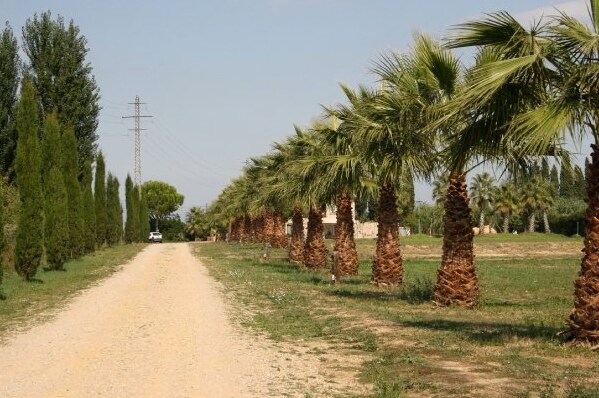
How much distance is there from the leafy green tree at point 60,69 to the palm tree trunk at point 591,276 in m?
38.1

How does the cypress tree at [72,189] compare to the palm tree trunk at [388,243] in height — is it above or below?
above

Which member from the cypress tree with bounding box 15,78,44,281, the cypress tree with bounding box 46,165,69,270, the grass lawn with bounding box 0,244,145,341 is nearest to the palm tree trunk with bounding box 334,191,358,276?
the grass lawn with bounding box 0,244,145,341

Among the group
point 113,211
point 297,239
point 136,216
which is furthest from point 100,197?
point 136,216

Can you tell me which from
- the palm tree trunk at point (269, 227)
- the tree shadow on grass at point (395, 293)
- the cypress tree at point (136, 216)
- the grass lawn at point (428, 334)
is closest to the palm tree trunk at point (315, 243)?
the grass lawn at point (428, 334)

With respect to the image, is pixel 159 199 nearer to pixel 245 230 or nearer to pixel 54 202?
pixel 245 230

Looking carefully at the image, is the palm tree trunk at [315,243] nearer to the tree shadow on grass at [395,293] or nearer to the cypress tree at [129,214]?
the tree shadow on grass at [395,293]

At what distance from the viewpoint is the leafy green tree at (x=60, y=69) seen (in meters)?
45.5

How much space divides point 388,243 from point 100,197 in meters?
34.3

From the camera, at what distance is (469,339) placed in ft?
39.9

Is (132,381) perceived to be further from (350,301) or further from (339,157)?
(339,157)

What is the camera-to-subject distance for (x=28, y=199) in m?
26.5

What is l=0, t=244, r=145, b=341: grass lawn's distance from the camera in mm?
16188

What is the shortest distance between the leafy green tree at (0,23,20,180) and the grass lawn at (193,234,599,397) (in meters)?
20.2

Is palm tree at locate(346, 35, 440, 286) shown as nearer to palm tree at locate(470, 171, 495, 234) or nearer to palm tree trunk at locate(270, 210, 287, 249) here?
palm tree trunk at locate(270, 210, 287, 249)
